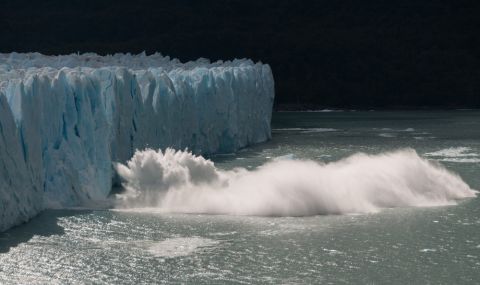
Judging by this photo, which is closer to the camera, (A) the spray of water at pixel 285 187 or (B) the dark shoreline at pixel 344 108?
(A) the spray of water at pixel 285 187

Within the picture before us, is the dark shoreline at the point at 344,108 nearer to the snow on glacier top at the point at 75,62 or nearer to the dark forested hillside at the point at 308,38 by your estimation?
the dark forested hillside at the point at 308,38

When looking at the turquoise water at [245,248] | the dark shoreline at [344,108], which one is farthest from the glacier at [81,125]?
the dark shoreline at [344,108]

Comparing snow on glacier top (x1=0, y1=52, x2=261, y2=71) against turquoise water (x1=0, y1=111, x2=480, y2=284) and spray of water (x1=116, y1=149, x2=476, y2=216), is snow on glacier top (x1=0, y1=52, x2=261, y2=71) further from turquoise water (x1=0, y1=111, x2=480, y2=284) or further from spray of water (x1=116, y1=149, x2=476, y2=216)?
turquoise water (x1=0, y1=111, x2=480, y2=284)

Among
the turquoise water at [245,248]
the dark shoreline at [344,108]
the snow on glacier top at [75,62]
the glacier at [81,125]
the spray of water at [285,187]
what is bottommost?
the dark shoreline at [344,108]

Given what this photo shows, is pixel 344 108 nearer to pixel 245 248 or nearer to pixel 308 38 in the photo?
pixel 308 38

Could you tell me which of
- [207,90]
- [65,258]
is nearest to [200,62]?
[207,90]

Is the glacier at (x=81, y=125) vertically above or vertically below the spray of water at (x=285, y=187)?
above

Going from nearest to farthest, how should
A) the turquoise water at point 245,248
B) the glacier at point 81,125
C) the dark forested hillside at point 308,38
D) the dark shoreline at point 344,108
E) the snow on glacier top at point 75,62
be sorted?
the turquoise water at point 245,248, the glacier at point 81,125, the snow on glacier top at point 75,62, the dark shoreline at point 344,108, the dark forested hillside at point 308,38
